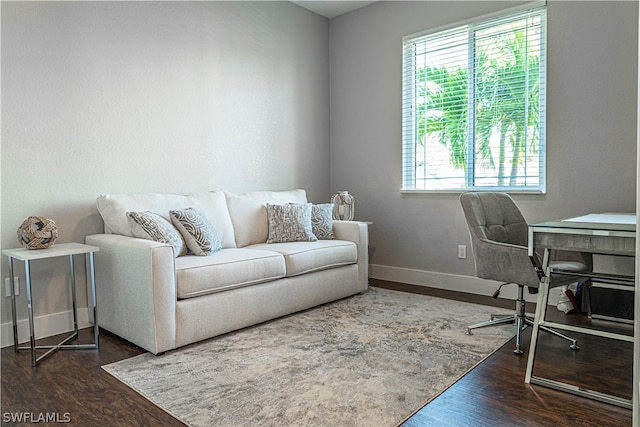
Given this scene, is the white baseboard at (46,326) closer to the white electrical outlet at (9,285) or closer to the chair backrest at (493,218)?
the white electrical outlet at (9,285)

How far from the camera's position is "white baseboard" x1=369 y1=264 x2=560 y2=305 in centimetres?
370

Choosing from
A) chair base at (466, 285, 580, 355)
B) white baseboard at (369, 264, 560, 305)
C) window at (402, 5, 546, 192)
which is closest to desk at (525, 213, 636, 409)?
chair base at (466, 285, 580, 355)

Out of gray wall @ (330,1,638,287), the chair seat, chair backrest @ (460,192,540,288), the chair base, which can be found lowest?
the chair base

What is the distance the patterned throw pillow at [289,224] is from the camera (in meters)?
3.67

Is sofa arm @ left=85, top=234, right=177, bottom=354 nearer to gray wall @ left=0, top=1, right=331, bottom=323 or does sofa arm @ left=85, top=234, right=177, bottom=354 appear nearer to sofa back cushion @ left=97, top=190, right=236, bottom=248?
sofa back cushion @ left=97, top=190, right=236, bottom=248

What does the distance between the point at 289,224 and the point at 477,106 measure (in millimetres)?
1912

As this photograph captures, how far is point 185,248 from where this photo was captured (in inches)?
119

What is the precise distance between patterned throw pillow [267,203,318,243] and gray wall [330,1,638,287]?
3.59 feet

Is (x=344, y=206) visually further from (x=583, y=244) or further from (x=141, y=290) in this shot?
(x=583, y=244)

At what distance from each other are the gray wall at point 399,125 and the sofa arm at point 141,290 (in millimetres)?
2495

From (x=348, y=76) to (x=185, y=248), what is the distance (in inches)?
106

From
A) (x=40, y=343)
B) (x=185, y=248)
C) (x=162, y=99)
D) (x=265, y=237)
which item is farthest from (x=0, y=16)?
A: (x=265, y=237)

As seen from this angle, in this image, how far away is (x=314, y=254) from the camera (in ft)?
11.1

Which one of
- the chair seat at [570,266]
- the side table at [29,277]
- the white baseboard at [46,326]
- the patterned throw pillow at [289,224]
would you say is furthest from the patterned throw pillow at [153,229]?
the chair seat at [570,266]
